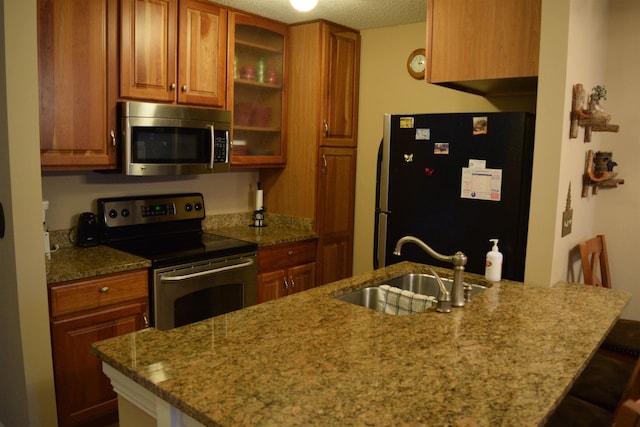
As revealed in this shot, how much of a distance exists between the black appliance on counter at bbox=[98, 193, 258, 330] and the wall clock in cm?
167

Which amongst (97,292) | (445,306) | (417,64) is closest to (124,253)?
(97,292)

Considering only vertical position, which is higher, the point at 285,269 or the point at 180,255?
the point at 180,255

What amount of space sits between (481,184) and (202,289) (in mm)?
1651

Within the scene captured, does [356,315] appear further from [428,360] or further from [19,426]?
[19,426]

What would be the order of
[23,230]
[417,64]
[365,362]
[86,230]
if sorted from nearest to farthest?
[365,362] < [23,230] < [86,230] < [417,64]

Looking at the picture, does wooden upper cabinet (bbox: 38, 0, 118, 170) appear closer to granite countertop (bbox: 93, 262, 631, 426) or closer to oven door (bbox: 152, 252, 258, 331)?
oven door (bbox: 152, 252, 258, 331)

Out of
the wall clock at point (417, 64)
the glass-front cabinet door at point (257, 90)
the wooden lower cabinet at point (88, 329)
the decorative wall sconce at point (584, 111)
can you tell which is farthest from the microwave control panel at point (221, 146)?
the decorative wall sconce at point (584, 111)

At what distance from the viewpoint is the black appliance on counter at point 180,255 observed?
2826 mm

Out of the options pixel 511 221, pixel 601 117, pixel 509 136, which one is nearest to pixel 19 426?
pixel 511 221

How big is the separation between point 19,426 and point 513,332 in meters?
2.29

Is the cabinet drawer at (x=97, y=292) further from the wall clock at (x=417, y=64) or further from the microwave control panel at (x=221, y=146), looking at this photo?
the wall clock at (x=417, y=64)

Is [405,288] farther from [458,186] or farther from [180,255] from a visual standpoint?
[180,255]

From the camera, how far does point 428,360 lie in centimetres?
149

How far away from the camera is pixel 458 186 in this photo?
2.59 metres
